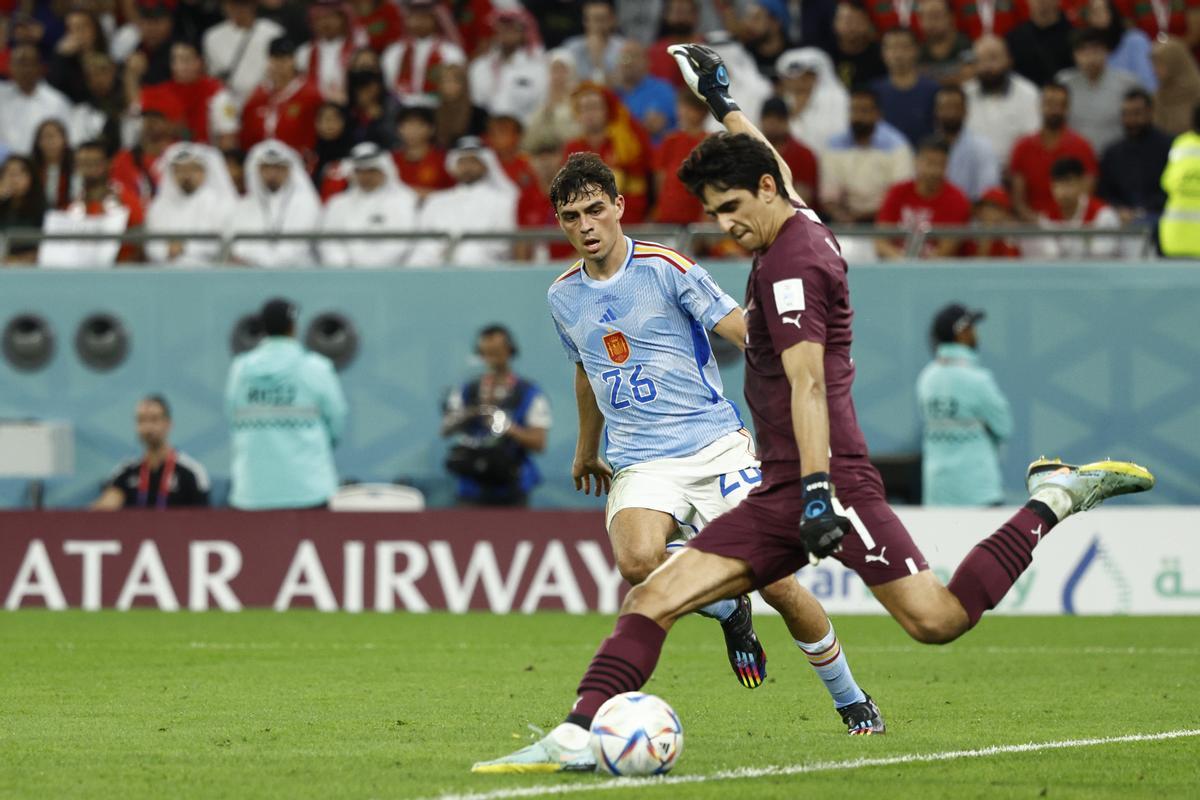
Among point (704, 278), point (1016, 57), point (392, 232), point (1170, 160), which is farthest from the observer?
point (1016, 57)

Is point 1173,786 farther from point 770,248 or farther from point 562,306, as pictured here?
point 562,306

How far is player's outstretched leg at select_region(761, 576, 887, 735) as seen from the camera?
7410 mm

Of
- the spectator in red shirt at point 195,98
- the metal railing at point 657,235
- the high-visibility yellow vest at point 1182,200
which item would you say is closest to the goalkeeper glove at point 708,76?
the metal railing at point 657,235

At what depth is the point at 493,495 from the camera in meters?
15.5

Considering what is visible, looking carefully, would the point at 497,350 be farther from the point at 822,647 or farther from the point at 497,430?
the point at 822,647

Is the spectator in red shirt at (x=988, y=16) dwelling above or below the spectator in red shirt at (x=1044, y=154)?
above

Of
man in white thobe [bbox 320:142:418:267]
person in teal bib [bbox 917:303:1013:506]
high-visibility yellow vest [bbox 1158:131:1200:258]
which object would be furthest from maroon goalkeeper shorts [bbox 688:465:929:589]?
man in white thobe [bbox 320:142:418:267]

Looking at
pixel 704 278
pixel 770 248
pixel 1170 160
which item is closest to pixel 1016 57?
pixel 1170 160

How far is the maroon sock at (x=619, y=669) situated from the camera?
633cm

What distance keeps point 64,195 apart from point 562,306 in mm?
10363

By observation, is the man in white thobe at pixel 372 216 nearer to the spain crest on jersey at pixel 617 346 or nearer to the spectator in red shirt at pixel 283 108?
the spectator in red shirt at pixel 283 108

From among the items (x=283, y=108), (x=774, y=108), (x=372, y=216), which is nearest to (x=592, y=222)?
(x=774, y=108)

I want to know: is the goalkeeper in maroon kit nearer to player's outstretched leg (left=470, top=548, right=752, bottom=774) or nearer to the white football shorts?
player's outstretched leg (left=470, top=548, right=752, bottom=774)

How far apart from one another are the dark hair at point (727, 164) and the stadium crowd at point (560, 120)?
29.8 feet
